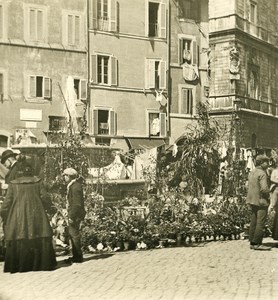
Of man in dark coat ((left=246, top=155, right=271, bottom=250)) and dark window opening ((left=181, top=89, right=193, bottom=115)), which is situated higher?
dark window opening ((left=181, top=89, right=193, bottom=115))

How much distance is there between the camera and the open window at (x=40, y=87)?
29.1m

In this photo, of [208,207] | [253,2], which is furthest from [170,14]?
[208,207]

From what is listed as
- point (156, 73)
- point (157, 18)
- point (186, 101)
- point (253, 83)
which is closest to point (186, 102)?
point (186, 101)

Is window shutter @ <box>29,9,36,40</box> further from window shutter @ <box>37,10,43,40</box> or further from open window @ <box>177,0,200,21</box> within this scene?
open window @ <box>177,0,200,21</box>

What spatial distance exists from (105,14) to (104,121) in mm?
5089

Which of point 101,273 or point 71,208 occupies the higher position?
point 71,208

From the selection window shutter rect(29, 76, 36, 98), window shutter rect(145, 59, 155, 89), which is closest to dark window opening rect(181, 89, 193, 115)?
window shutter rect(145, 59, 155, 89)

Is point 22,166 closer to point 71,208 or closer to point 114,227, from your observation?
point 71,208

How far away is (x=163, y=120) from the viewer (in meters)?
33.6

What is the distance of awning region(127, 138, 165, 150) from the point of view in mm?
31859

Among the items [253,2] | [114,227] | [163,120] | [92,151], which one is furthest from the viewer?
[253,2]

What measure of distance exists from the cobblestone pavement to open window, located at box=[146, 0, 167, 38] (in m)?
22.8

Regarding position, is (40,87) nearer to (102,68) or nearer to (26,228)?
(102,68)

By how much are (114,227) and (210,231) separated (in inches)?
95.3
